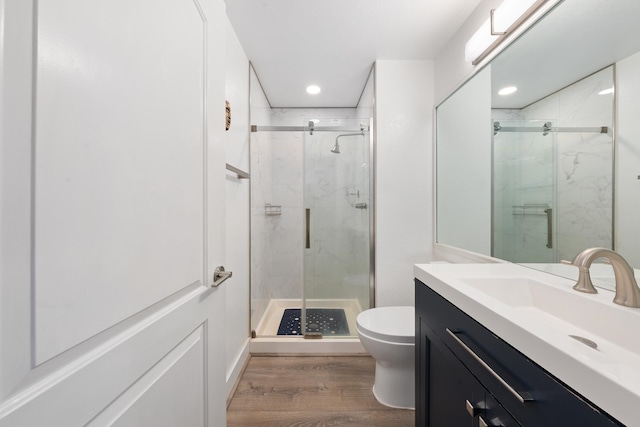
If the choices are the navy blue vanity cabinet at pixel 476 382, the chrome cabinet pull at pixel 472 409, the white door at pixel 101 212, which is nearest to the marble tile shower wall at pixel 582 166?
the navy blue vanity cabinet at pixel 476 382

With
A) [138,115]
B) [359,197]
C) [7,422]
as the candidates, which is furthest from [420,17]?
[7,422]

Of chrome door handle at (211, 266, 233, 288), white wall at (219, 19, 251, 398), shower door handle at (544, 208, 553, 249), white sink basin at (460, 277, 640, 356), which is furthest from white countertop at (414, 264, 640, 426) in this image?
white wall at (219, 19, 251, 398)

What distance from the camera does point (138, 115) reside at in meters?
0.53

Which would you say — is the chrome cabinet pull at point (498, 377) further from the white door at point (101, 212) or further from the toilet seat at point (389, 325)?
the white door at point (101, 212)

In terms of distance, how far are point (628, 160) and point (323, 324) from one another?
6.70 ft

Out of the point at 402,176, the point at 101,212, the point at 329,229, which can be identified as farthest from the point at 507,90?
the point at 101,212

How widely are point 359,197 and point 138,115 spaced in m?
1.84

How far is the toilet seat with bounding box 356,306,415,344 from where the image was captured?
1.36 meters

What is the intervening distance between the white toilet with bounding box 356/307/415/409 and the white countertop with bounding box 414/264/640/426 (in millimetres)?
572

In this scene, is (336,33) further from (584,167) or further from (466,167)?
(584,167)

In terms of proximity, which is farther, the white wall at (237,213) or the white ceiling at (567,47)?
the white wall at (237,213)

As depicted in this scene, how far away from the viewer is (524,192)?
122 centimetres

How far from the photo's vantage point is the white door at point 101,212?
0.33 meters

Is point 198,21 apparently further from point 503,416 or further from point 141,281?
point 503,416
